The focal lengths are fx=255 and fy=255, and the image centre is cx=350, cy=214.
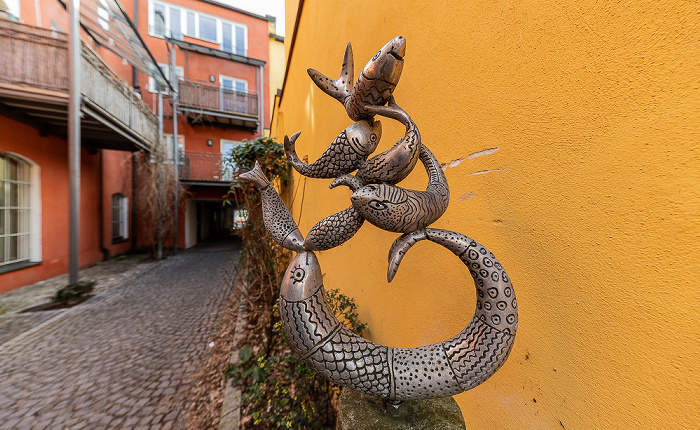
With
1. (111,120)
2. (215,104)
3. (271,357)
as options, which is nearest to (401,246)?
(271,357)

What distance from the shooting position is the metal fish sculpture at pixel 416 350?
0.63 metres

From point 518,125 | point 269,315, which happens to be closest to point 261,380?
point 269,315

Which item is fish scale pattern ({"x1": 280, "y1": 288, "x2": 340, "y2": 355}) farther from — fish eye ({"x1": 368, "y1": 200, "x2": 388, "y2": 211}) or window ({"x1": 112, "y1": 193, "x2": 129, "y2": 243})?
window ({"x1": 112, "y1": 193, "x2": 129, "y2": 243})

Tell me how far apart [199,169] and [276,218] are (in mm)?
13252

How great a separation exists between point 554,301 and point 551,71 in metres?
0.68

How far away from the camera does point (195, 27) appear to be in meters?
13.8

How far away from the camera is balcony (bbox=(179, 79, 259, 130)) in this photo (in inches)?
477

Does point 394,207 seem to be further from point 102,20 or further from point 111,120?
point 102,20

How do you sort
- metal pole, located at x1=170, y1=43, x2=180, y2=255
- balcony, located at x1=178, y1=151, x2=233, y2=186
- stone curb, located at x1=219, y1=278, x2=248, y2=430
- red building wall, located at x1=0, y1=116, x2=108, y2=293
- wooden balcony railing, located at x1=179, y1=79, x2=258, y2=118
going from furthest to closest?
1. wooden balcony railing, located at x1=179, y1=79, x2=258, y2=118
2. balcony, located at x1=178, y1=151, x2=233, y2=186
3. metal pole, located at x1=170, y1=43, x2=180, y2=255
4. red building wall, located at x1=0, y1=116, x2=108, y2=293
5. stone curb, located at x1=219, y1=278, x2=248, y2=430

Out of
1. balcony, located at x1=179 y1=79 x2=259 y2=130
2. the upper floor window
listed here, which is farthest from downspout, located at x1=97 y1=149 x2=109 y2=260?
the upper floor window

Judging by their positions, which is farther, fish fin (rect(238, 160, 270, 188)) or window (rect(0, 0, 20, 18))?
window (rect(0, 0, 20, 18))

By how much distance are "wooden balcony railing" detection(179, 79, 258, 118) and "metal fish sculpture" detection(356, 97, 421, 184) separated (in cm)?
1415

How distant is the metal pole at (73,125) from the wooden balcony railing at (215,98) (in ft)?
22.7

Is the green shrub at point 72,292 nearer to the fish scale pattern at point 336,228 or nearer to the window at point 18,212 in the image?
the window at point 18,212
